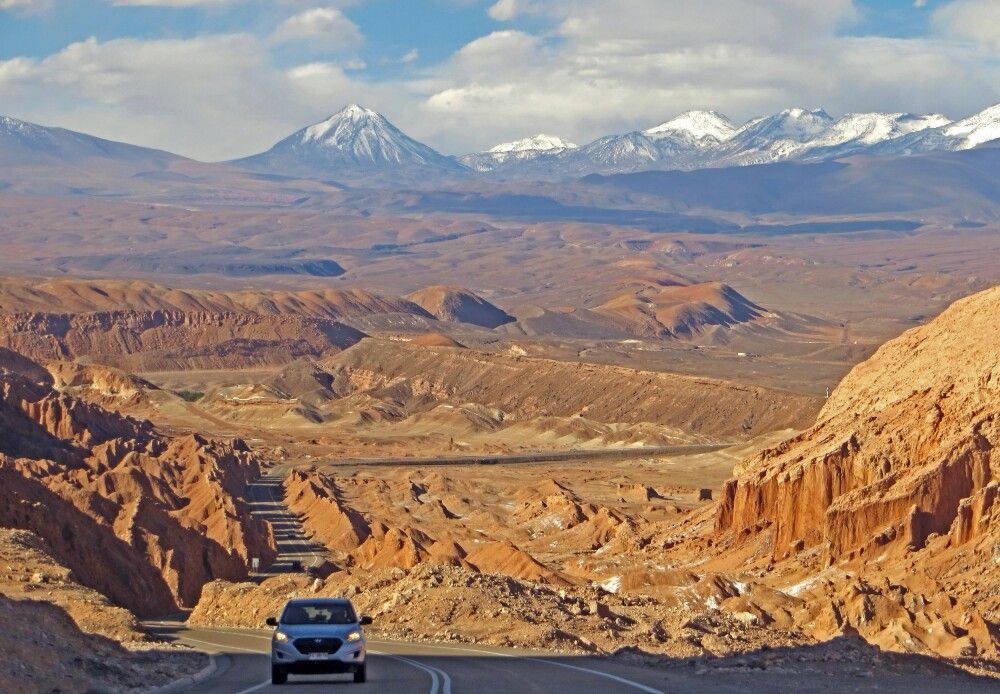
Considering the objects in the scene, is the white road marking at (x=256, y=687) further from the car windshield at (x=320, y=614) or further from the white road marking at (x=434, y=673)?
the white road marking at (x=434, y=673)

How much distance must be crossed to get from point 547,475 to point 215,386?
7710cm

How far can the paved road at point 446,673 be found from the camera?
75.0ft

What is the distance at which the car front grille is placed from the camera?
73.6 ft

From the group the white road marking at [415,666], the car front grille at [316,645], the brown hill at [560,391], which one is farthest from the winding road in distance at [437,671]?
the brown hill at [560,391]

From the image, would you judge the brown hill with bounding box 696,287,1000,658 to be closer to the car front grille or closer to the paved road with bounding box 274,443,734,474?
the car front grille

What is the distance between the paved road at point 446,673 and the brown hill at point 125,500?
1224 cm

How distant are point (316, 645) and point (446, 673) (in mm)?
3663

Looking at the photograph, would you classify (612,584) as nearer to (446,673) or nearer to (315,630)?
(446,673)

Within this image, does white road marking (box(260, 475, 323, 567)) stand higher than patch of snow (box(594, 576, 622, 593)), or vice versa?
patch of snow (box(594, 576, 622, 593))

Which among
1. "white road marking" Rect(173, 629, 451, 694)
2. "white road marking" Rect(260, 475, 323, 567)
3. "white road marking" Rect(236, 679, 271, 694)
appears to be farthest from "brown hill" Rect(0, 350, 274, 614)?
"white road marking" Rect(236, 679, 271, 694)

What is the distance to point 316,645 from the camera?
885 inches

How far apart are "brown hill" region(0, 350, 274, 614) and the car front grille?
813 inches

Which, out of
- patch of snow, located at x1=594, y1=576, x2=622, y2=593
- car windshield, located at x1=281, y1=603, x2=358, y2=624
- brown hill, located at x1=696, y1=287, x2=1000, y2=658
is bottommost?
patch of snow, located at x1=594, y1=576, x2=622, y2=593

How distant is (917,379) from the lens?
5259cm
